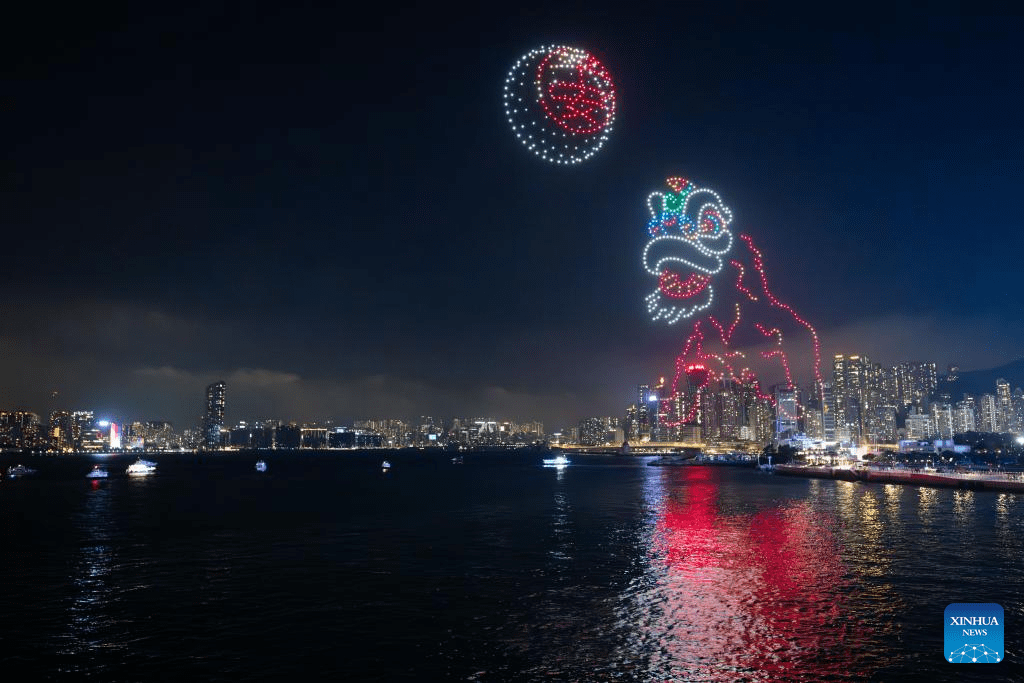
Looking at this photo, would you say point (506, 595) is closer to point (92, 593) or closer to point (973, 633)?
point (973, 633)

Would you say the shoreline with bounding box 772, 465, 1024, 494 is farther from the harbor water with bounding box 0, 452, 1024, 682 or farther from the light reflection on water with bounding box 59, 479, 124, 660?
the light reflection on water with bounding box 59, 479, 124, 660

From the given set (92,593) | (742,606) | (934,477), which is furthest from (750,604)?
(934,477)

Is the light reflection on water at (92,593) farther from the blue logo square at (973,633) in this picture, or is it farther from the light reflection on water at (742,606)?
the blue logo square at (973,633)

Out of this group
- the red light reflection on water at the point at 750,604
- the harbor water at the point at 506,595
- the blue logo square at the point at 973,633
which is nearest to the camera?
the blue logo square at the point at 973,633

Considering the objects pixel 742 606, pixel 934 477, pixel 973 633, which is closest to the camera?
pixel 973 633

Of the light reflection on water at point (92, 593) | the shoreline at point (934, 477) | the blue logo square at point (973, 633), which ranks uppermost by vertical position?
the blue logo square at point (973, 633)

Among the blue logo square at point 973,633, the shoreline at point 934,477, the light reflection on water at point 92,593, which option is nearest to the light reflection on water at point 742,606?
the blue logo square at point 973,633

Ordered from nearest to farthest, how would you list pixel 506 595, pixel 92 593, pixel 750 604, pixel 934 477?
pixel 750 604
pixel 506 595
pixel 92 593
pixel 934 477

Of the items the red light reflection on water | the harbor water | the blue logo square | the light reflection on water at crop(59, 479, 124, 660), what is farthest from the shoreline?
the light reflection on water at crop(59, 479, 124, 660)

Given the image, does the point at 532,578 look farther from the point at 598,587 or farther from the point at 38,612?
the point at 38,612
